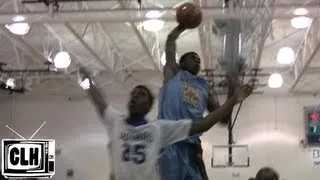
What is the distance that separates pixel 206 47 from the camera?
14.4 m

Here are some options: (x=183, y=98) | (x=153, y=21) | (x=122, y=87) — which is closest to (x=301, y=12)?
(x=153, y=21)

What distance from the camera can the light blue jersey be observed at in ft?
12.1

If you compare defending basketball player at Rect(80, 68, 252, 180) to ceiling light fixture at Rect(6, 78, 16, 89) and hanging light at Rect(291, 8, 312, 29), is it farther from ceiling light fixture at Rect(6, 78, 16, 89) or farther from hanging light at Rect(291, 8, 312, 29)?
ceiling light fixture at Rect(6, 78, 16, 89)

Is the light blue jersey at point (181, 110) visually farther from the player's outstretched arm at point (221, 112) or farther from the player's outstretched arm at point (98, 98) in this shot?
the player's outstretched arm at point (221, 112)

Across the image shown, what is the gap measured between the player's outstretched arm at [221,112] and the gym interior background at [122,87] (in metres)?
9.88

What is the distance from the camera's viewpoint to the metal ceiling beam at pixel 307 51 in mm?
13078

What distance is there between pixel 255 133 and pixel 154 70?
342cm

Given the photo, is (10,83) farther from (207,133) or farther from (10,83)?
(207,133)

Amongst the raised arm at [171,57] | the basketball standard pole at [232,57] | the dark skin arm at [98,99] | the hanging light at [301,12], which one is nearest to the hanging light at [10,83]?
the hanging light at [301,12]

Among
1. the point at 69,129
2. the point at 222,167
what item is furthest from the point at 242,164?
the point at 69,129

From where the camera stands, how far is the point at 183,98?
3.70 m

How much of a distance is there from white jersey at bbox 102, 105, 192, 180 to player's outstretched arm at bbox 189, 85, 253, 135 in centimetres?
13

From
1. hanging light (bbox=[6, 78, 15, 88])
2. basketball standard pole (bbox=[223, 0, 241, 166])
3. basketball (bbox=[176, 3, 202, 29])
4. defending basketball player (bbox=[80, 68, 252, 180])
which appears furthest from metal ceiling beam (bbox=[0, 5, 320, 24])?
defending basketball player (bbox=[80, 68, 252, 180])

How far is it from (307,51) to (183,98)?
11200 millimetres
